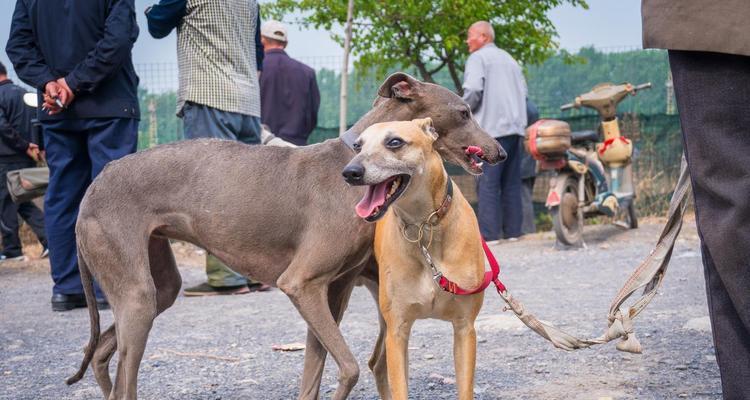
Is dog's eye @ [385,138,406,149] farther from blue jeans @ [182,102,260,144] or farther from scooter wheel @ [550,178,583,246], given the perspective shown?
scooter wheel @ [550,178,583,246]

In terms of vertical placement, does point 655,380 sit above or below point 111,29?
below

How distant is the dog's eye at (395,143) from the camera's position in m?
3.09

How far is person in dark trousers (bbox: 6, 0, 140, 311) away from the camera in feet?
19.8

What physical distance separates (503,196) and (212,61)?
514 cm

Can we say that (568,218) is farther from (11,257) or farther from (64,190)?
(11,257)

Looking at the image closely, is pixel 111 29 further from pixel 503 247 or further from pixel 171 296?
pixel 503 247

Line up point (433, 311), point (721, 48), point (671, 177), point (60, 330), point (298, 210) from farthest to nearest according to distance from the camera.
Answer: point (671, 177) → point (60, 330) → point (298, 210) → point (433, 311) → point (721, 48)

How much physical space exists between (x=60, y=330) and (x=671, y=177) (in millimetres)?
10395

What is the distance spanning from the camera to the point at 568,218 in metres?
9.92

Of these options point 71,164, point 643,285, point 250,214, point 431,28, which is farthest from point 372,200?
point 431,28

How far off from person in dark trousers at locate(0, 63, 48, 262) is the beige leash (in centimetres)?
847

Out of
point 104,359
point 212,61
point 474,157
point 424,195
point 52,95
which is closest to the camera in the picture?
point 424,195

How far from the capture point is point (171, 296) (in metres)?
4.20

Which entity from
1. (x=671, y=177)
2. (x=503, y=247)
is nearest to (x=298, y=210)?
(x=503, y=247)
